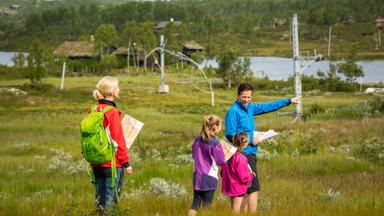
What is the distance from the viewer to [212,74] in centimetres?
9250

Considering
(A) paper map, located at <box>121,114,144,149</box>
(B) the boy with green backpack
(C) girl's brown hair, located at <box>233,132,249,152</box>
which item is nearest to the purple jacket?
(C) girl's brown hair, located at <box>233,132,249,152</box>

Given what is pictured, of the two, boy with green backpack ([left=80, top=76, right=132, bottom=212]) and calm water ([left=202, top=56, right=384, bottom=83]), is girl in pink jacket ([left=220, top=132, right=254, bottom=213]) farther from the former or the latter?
calm water ([left=202, top=56, right=384, bottom=83])

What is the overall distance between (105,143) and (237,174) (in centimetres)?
193

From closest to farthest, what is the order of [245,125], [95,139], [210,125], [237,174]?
[95,139] < [210,125] < [237,174] < [245,125]

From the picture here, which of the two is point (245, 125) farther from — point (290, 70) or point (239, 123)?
point (290, 70)

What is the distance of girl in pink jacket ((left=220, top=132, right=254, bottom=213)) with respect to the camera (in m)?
7.49

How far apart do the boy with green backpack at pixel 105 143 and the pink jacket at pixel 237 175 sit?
1.47 m

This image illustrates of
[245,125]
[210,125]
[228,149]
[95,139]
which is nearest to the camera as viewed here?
[95,139]

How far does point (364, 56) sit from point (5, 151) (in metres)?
118

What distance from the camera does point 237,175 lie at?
24.7 feet

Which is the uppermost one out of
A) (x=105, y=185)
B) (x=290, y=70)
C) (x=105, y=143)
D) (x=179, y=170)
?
(x=290, y=70)

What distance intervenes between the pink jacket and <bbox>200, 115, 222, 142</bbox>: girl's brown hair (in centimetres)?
53

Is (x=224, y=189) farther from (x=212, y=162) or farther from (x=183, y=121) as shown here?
(x=183, y=121)

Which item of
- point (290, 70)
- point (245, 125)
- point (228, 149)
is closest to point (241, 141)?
point (228, 149)
